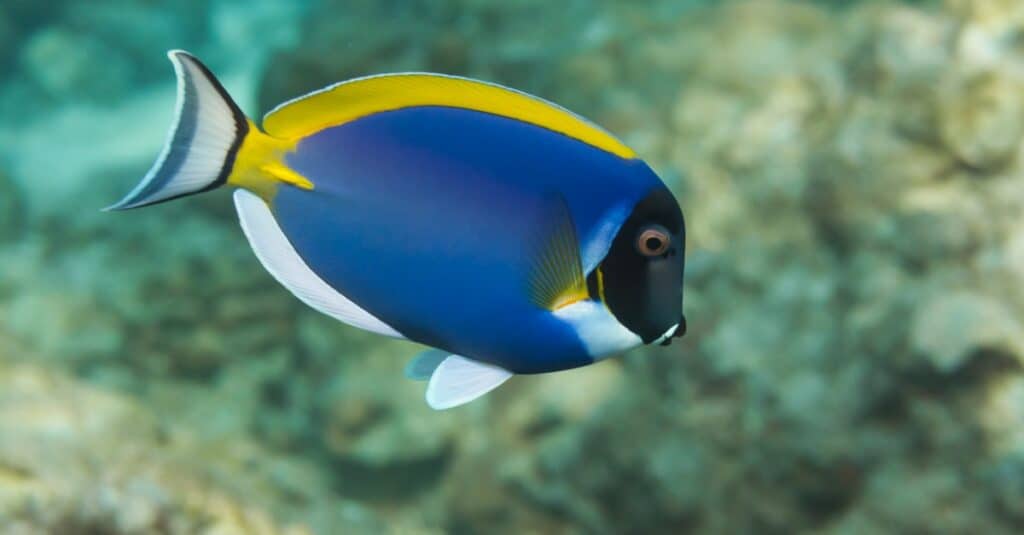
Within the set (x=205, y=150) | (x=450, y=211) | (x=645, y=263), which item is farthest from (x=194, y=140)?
(x=645, y=263)

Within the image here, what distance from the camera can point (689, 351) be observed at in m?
3.10

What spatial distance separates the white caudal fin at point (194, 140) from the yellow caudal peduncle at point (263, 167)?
0.01 m

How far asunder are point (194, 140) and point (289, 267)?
21cm

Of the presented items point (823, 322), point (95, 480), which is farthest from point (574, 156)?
point (823, 322)

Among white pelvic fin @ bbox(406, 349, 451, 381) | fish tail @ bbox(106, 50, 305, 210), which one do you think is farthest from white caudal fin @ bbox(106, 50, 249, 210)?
white pelvic fin @ bbox(406, 349, 451, 381)

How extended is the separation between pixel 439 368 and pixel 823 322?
2.27 m

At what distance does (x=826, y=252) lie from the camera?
3232 millimetres

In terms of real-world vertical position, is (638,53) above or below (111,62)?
below

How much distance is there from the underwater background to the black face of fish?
173 centimetres

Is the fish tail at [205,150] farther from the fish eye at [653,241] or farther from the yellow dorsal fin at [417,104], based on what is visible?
the fish eye at [653,241]

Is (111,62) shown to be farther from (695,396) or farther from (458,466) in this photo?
(695,396)

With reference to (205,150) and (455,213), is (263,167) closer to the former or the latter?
(205,150)

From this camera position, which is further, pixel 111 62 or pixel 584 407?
pixel 111 62

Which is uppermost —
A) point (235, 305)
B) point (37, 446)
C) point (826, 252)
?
point (235, 305)
